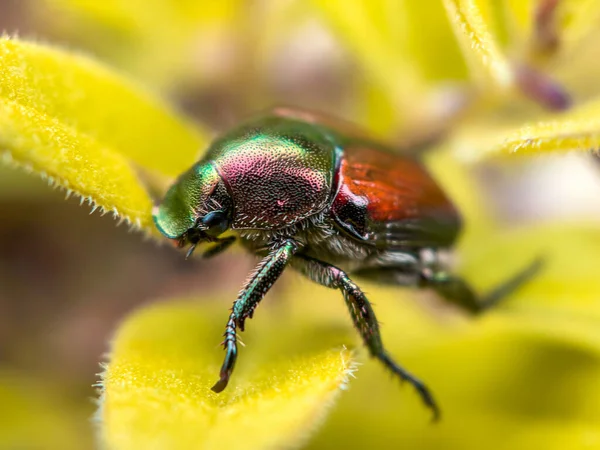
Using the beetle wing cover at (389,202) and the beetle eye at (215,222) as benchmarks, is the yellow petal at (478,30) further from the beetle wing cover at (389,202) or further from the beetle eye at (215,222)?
the beetle eye at (215,222)

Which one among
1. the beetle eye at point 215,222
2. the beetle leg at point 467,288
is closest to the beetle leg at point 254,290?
the beetle eye at point 215,222

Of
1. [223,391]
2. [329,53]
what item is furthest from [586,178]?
[223,391]

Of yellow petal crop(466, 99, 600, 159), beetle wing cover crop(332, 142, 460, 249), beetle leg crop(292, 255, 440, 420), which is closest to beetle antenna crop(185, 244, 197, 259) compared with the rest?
beetle leg crop(292, 255, 440, 420)

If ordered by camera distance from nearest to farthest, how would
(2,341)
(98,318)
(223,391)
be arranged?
(223,391)
(2,341)
(98,318)

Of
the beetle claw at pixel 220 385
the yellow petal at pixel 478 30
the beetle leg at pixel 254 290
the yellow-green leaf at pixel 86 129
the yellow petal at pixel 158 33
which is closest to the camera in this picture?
the yellow-green leaf at pixel 86 129

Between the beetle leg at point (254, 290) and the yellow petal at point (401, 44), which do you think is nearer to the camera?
Result: the beetle leg at point (254, 290)

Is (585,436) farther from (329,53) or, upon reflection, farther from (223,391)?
(329,53)
